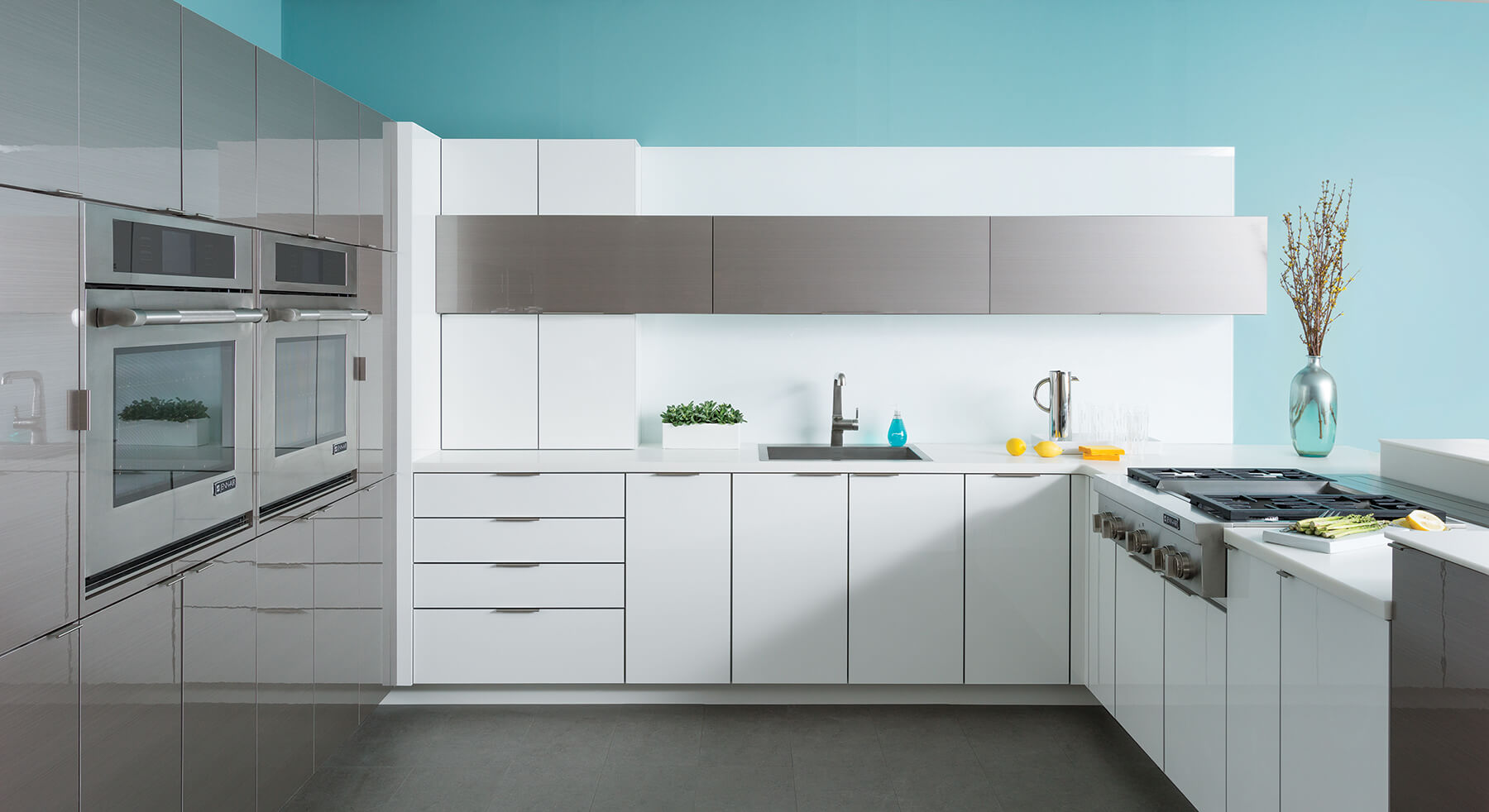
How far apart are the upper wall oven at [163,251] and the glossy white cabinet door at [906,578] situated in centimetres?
208

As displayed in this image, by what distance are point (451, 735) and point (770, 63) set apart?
9.56 feet

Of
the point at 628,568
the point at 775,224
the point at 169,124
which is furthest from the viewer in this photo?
the point at 775,224

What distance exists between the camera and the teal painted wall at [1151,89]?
3.94 metres

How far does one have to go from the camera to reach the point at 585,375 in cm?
368

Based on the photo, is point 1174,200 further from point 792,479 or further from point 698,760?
point 698,760

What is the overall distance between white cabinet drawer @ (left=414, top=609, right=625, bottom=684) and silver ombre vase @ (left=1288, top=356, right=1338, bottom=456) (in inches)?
102

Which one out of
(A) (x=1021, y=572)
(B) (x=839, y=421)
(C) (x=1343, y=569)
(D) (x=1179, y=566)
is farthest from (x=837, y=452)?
(C) (x=1343, y=569)

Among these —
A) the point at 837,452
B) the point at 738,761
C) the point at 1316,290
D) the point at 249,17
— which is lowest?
the point at 738,761

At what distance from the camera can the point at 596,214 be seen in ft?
11.9

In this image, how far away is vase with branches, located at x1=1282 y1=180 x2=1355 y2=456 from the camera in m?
3.40

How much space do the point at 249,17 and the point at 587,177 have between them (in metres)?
1.55

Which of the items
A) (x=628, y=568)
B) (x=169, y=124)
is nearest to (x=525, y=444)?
(x=628, y=568)

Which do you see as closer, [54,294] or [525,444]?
[54,294]

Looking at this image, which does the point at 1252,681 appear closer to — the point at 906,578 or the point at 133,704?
the point at 906,578
